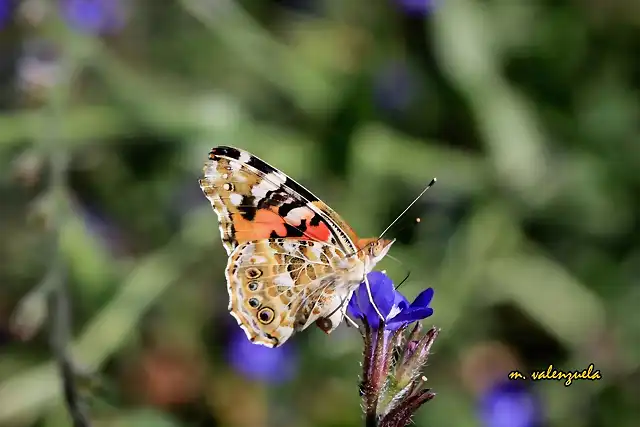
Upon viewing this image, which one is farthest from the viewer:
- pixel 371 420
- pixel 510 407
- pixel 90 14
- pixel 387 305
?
pixel 90 14

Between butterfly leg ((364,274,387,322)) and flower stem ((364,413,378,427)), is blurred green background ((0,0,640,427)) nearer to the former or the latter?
butterfly leg ((364,274,387,322))

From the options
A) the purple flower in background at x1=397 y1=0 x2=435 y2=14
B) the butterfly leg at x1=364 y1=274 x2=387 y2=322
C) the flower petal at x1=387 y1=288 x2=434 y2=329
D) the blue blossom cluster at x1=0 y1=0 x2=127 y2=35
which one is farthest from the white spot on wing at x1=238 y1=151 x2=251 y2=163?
the purple flower in background at x1=397 y1=0 x2=435 y2=14

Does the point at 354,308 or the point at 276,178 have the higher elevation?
the point at 276,178

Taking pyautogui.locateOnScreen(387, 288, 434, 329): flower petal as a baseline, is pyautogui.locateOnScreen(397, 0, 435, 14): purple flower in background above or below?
above

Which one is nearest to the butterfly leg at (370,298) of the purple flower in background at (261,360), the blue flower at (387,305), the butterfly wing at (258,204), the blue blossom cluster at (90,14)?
the blue flower at (387,305)

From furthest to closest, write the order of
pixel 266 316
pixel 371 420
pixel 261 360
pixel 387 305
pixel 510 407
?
1. pixel 261 360
2. pixel 510 407
3. pixel 266 316
4. pixel 387 305
5. pixel 371 420

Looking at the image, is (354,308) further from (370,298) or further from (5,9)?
(5,9)

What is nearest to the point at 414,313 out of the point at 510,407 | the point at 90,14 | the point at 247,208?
the point at 247,208

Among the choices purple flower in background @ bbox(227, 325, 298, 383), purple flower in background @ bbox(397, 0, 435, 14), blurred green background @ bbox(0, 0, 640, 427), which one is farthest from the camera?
purple flower in background @ bbox(397, 0, 435, 14)
